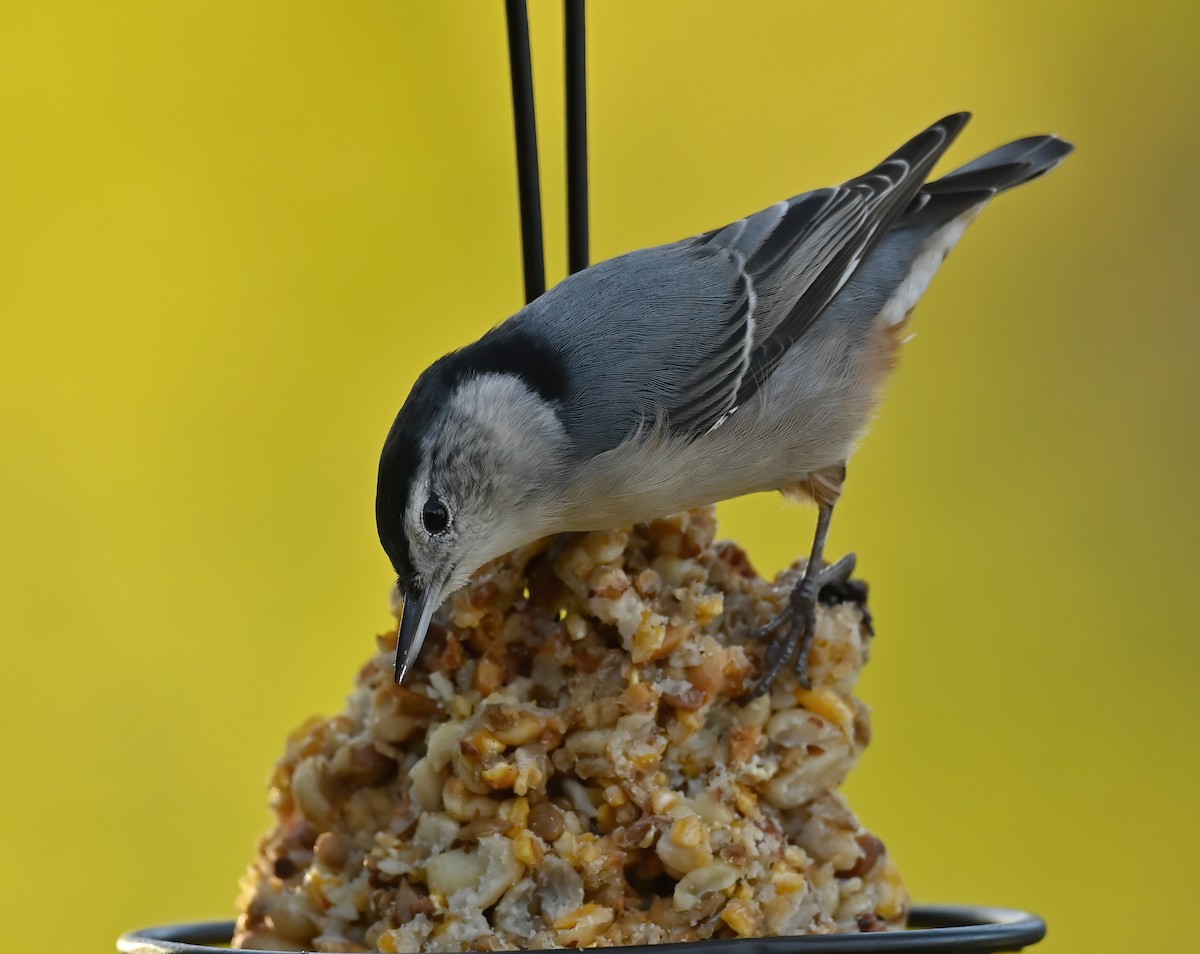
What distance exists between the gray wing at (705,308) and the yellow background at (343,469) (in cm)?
100

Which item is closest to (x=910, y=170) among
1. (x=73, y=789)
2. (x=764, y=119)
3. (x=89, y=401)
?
(x=764, y=119)

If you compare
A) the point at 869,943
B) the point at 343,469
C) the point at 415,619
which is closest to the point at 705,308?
the point at 415,619

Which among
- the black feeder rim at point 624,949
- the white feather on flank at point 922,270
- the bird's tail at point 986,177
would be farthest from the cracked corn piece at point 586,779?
the bird's tail at point 986,177

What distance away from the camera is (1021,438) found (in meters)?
3.64

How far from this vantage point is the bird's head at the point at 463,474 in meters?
1.97

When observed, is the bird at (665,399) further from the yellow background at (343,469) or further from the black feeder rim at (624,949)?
the yellow background at (343,469)

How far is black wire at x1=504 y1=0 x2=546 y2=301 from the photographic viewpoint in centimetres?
182

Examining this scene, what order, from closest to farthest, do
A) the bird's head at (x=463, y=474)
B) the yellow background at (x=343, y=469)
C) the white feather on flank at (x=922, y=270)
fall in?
the bird's head at (x=463, y=474)
the white feather on flank at (x=922, y=270)
the yellow background at (x=343, y=469)

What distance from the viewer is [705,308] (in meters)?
2.26

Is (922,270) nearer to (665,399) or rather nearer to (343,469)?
(665,399)

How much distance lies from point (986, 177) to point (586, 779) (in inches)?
52.1

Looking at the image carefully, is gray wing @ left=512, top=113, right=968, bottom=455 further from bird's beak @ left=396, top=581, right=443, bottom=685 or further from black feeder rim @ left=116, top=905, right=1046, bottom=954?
black feeder rim @ left=116, top=905, right=1046, bottom=954

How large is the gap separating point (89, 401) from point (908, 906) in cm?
220

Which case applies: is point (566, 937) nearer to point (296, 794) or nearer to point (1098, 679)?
point (296, 794)
